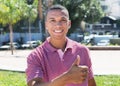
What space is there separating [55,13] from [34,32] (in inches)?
2017

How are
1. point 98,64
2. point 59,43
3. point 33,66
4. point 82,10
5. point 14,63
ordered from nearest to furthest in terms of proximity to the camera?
→ point 33,66 → point 59,43 → point 98,64 → point 14,63 → point 82,10

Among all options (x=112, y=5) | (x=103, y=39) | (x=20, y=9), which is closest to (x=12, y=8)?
(x=20, y=9)

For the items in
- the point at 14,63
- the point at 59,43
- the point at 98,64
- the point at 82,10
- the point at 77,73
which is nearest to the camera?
the point at 77,73

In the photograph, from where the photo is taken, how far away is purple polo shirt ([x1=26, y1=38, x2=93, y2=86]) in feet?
8.42

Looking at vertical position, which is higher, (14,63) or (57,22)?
(57,22)

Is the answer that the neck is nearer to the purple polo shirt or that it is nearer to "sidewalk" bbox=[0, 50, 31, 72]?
the purple polo shirt

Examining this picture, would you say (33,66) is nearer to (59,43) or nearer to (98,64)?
(59,43)

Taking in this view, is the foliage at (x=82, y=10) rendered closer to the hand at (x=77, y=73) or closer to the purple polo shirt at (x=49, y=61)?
the purple polo shirt at (x=49, y=61)

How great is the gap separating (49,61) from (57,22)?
26 centimetres

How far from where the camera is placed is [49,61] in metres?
2.62

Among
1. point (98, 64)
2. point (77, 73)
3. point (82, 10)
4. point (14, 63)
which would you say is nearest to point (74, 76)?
point (77, 73)

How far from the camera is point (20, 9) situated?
29219 mm

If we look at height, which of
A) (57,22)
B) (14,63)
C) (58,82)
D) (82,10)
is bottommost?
(14,63)

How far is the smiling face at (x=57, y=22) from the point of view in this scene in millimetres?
2604
